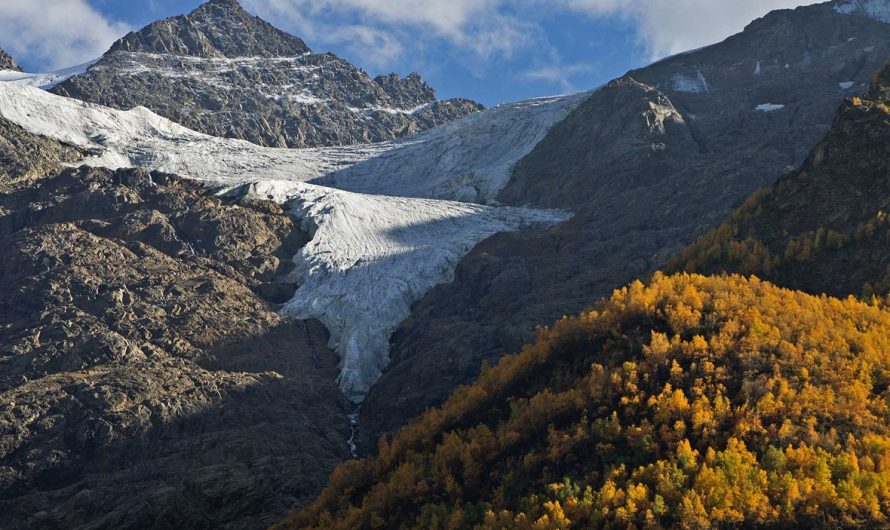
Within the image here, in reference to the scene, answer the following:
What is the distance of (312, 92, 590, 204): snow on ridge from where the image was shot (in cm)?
11162

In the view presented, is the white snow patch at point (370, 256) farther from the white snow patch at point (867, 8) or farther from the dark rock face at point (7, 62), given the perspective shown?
the dark rock face at point (7, 62)

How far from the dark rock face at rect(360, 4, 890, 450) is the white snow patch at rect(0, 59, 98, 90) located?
7873 centimetres

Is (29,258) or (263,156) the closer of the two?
(29,258)

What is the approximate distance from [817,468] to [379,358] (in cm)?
4288

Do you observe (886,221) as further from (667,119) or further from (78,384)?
(667,119)

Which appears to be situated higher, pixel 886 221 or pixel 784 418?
pixel 886 221

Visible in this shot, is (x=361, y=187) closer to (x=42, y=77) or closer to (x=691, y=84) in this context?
(x=691, y=84)

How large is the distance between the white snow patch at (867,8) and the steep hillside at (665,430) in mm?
87765

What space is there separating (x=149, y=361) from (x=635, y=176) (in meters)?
50.5

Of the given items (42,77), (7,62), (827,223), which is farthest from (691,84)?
(7,62)

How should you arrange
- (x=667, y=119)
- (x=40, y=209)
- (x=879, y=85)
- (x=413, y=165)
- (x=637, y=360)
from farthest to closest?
(x=413, y=165) → (x=667, y=119) → (x=40, y=209) → (x=879, y=85) → (x=637, y=360)

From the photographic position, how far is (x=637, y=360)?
37000mm

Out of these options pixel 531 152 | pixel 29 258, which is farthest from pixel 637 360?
pixel 531 152

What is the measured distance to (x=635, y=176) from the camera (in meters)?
92.8
